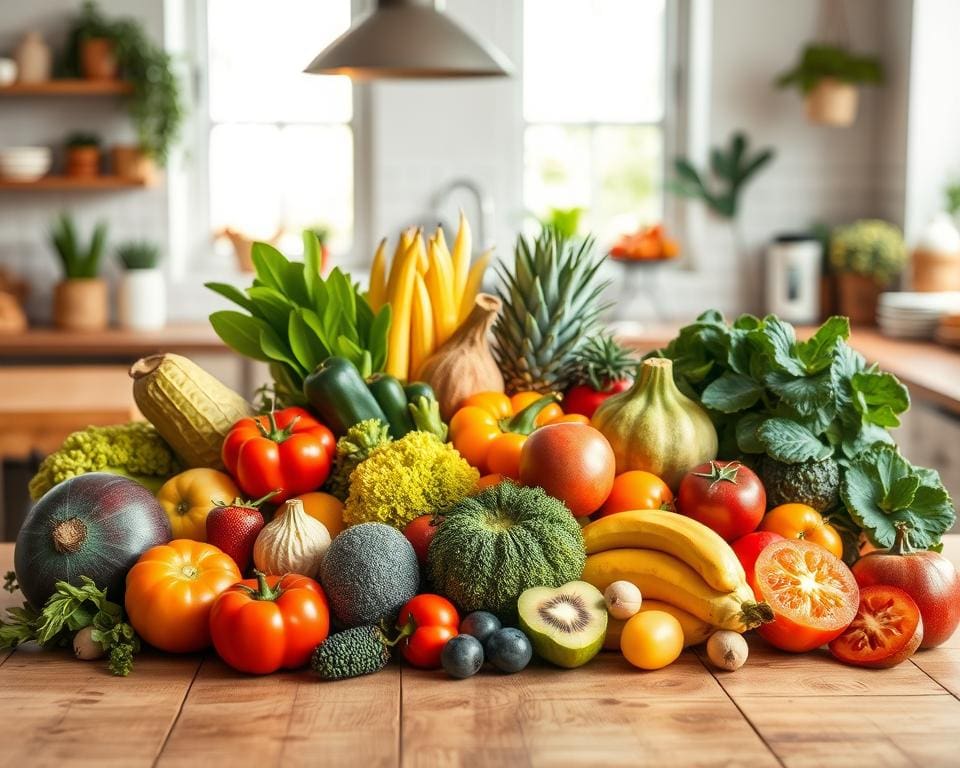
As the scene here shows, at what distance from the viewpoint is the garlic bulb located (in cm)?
159

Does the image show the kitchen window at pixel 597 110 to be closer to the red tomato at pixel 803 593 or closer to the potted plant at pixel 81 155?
the potted plant at pixel 81 155

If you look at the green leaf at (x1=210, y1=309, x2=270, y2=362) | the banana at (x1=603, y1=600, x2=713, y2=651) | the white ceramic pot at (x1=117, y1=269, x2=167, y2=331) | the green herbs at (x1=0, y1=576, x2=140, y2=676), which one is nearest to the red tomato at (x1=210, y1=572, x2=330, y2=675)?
the green herbs at (x1=0, y1=576, x2=140, y2=676)

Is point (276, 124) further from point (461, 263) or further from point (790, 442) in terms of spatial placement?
point (790, 442)

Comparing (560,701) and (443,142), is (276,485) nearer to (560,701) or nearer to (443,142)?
(560,701)

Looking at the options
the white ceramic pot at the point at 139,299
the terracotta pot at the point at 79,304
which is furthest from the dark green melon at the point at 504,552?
the terracotta pot at the point at 79,304

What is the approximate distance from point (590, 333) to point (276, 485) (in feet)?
2.24

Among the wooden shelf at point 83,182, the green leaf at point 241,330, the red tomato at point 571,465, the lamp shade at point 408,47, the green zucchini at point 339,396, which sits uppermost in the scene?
the lamp shade at point 408,47

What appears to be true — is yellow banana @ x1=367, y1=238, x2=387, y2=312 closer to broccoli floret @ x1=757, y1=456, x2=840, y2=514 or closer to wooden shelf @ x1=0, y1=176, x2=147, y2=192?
broccoli floret @ x1=757, y1=456, x2=840, y2=514

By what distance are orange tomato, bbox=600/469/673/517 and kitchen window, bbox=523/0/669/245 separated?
12.1 ft

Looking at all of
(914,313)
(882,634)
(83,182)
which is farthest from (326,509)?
(83,182)

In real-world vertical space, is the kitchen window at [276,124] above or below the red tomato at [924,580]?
above

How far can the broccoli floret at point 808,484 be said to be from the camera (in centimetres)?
173

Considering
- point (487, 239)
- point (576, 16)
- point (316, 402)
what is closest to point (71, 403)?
point (316, 402)

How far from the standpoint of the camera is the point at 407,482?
1662 mm
